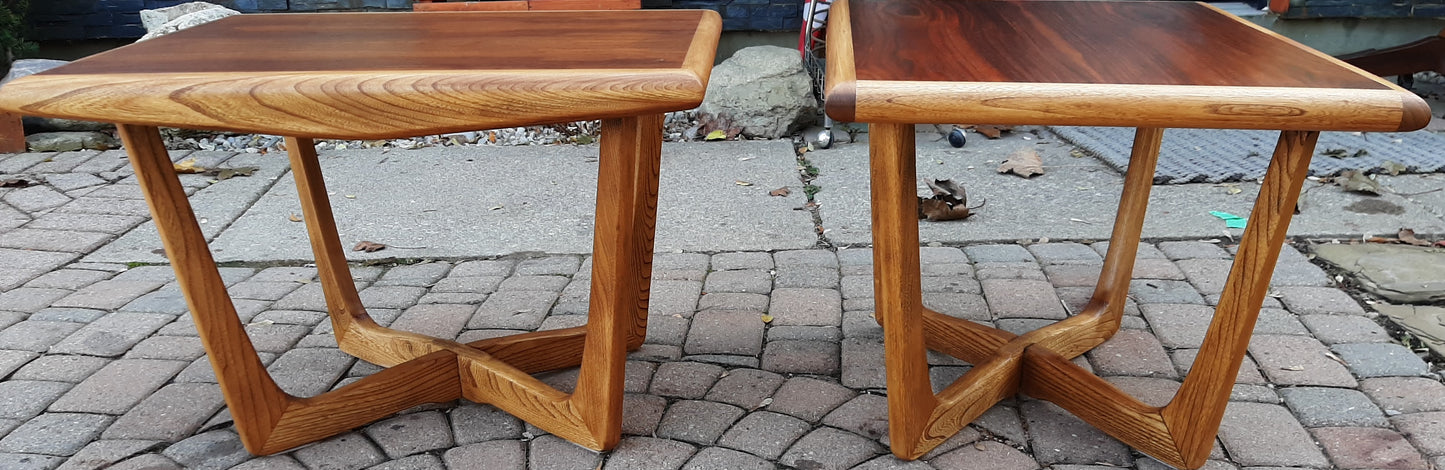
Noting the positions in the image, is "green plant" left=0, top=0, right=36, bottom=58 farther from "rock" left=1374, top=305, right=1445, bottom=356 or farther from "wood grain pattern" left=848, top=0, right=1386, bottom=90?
"rock" left=1374, top=305, right=1445, bottom=356

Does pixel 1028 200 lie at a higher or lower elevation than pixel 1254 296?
lower

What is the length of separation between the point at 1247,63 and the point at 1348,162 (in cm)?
261

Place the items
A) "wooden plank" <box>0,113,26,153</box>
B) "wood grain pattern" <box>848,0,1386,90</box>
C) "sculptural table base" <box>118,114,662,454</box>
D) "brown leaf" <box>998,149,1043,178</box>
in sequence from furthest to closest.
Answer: "wooden plank" <box>0,113,26,153</box>, "brown leaf" <box>998,149,1043,178</box>, "sculptural table base" <box>118,114,662,454</box>, "wood grain pattern" <box>848,0,1386,90</box>

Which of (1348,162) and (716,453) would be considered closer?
(716,453)

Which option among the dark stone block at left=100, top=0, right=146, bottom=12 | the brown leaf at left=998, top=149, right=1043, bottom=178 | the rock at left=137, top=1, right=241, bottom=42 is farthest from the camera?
the dark stone block at left=100, top=0, right=146, bottom=12

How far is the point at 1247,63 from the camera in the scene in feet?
5.38

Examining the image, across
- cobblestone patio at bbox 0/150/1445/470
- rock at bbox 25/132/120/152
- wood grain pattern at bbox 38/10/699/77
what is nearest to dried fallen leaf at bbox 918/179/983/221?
cobblestone patio at bbox 0/150/1445/470

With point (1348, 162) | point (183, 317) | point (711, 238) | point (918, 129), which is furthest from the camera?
point (918, 129)

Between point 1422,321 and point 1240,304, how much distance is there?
1153 mm

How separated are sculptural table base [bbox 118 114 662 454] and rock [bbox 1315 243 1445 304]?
1.93m

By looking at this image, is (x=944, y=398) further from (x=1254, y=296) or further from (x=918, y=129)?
(x=918, y=129)

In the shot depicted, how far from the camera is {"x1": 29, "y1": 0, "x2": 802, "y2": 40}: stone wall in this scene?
5.13 metres

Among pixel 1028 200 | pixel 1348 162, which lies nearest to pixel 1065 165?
pixel 1028 200

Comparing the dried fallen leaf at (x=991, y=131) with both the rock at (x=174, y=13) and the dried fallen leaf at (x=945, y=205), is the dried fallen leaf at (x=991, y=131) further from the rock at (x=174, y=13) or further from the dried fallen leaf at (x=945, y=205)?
the rock at (x=174, y=13)
